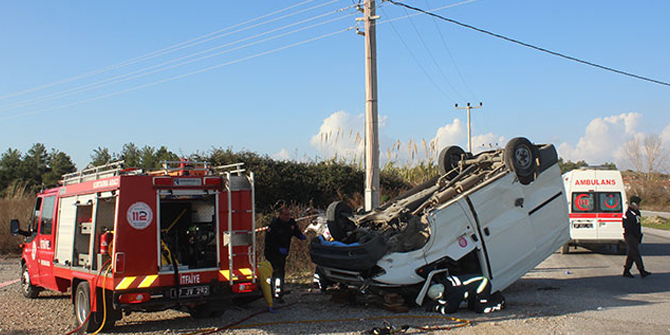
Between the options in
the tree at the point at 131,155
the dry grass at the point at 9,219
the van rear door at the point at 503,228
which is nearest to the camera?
the van rear door at the point at 503,228

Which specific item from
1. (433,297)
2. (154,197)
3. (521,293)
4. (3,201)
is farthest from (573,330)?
(3,201)

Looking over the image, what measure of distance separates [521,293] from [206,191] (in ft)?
20.0

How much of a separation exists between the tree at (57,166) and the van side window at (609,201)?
102ft

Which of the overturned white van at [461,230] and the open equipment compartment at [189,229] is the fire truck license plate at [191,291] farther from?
the overturned white van at [461,230]

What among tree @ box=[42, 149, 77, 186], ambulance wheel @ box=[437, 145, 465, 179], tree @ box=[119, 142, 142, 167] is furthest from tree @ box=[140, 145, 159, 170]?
ambulance wheel @ box=[437, 145, 465, 179]

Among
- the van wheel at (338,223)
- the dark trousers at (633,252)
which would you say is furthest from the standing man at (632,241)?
the van wheel at (338,223)

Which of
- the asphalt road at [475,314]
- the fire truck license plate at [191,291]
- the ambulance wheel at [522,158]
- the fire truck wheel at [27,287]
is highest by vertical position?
the ambulance wheel at [522,158]

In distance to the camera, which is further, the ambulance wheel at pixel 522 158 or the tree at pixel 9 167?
the tree at pixel 9 167

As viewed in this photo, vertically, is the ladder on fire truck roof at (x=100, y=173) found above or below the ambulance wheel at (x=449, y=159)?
below

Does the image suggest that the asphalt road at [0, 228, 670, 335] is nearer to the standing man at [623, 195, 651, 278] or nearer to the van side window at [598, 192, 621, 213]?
the standing man at [623, 195, 651, 278]

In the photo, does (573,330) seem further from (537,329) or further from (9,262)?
(9,262)

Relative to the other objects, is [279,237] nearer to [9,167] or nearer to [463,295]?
[463,295]

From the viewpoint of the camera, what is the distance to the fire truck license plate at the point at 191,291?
24.3ft

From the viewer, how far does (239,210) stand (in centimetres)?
814
